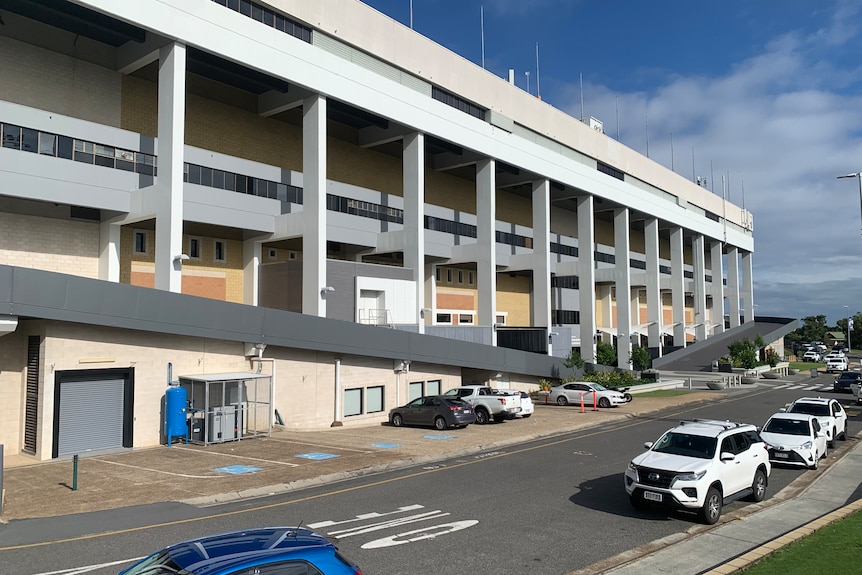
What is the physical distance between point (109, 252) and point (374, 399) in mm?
13399

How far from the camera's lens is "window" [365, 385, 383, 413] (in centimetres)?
3081

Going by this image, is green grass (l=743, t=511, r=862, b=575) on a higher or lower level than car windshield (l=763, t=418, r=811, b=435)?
A: lower

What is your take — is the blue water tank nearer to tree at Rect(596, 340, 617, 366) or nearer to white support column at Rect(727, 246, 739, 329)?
tree at Rect(596, 340, 617, 366)

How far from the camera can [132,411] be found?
21.8 m

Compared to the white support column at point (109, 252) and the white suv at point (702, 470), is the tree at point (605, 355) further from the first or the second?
the white suv at point (702, 470)

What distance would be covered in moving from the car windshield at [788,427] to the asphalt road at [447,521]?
1355mm

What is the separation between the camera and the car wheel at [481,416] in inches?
1137

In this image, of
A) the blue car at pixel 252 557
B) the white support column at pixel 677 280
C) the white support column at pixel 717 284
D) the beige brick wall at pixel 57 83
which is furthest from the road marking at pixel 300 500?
the white support column at pixel 717 284

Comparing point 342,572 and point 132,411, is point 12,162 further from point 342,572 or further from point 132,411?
point 342,572

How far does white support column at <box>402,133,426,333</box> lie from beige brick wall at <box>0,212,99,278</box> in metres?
16.2

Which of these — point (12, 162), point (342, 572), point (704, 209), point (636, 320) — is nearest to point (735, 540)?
point (342, 572)

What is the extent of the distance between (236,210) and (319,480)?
1816 cm

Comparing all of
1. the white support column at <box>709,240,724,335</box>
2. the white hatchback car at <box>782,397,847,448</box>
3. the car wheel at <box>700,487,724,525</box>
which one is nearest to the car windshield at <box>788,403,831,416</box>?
the white hatchback car at <box>782,397,847,448</box>

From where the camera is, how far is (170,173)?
26047 mm
